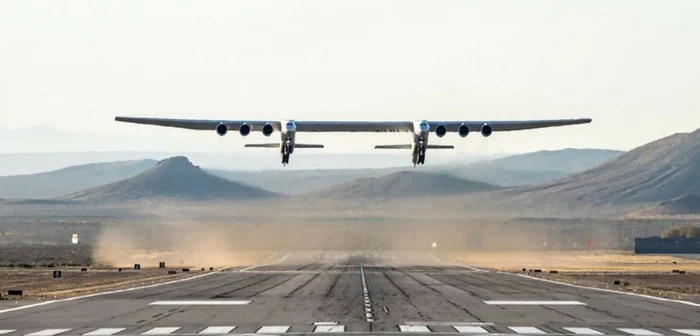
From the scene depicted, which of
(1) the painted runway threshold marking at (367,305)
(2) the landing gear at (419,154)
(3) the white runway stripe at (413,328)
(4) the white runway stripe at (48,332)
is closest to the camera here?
(4) the white runway stripe at (48,332)

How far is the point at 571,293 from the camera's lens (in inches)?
2067

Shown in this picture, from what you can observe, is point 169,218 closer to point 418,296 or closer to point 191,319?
point 418,296

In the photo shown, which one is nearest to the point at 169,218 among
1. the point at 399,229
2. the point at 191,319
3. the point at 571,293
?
the point at 399,229

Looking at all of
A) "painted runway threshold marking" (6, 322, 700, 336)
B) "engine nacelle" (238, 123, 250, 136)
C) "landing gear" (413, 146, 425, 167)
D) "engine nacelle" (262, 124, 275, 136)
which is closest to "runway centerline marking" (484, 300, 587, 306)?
"painted runway threshold marking" (6, 322, 700, 336)

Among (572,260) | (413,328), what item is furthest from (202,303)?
(572,260)

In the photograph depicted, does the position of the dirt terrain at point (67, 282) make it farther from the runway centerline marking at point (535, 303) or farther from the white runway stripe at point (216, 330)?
the white runway stripe at point (216, 330)

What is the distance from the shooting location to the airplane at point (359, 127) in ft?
211

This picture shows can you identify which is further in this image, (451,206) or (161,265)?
(451,206)

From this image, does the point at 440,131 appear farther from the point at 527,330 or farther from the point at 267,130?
the point at 527,330

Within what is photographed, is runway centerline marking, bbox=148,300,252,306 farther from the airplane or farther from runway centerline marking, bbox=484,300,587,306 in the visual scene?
the airplane

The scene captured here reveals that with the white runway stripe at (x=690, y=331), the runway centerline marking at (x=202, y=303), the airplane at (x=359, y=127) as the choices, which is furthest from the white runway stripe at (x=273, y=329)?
the airplane at (x=359, y=127)

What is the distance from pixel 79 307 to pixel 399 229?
13372cm

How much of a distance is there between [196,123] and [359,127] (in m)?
9.68

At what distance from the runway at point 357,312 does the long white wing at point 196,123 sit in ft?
39.9
